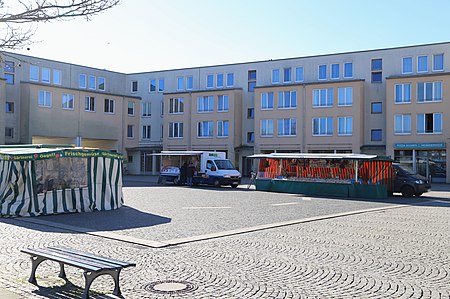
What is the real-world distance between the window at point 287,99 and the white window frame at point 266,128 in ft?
6.34

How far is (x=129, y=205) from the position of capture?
19984 mm

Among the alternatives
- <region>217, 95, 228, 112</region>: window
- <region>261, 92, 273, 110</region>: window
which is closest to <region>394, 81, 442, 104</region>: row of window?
<region>261, 92, 273, 110</region>: window

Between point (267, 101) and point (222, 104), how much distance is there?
5.43 m

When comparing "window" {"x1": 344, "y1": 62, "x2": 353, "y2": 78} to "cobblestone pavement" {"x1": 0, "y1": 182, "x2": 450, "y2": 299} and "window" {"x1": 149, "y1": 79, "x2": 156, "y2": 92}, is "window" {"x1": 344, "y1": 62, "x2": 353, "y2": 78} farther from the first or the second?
"cobblestone pavement" {"x1": 0, "y1": 182, "x2": 450, "y2": 299}

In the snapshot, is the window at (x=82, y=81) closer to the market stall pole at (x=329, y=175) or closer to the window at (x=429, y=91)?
the market stall pole at (x=329, y=175)

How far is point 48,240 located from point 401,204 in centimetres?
1595

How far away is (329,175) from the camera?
28.1 meters

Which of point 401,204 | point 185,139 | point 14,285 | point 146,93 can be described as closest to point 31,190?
point 14,285

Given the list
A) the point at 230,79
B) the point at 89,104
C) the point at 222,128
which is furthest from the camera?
the point at 230,79

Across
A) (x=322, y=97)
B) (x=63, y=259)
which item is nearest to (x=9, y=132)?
(x=322, y=97)

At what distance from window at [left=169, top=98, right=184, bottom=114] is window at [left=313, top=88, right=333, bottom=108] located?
51.9ft

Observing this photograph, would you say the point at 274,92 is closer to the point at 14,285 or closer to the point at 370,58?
the point at 370,58

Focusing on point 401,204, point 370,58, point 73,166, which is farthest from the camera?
point 370,58

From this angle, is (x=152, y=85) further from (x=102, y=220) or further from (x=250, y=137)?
(x=102, y=220)
